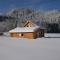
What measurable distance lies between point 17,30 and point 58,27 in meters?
29.4

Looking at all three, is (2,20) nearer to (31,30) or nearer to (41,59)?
(31,30)

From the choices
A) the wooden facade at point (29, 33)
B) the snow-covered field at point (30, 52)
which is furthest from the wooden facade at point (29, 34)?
the snow-covered field at point (30, 52)

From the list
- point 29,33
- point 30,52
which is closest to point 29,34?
point 29,33

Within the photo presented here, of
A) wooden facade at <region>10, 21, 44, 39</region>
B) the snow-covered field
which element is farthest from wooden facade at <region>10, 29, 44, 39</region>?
the snow-covered field

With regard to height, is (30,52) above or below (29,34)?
above

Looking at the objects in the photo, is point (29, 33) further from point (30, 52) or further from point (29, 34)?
point (30, 52)

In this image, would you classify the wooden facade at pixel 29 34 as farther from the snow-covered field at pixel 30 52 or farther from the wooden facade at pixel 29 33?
the snow-covered field at pixel 30 52

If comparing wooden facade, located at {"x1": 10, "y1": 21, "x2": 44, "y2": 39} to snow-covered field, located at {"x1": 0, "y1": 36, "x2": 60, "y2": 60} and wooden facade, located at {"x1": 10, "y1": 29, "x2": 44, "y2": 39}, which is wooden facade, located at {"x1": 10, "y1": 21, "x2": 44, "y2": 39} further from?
snow-covered field, located at {"x1": 0, "y1": 36, "x2": 60, "y2": 60}

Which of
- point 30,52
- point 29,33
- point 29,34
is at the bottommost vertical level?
point 29,34

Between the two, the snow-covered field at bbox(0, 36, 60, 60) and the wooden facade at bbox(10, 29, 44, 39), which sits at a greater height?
the snow-covered field at bbox(0, 36, 60, 60)

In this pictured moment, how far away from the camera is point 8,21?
5794 centimetres

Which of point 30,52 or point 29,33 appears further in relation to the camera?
point 29,33

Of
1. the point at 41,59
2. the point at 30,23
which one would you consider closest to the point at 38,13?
the point at 30,23

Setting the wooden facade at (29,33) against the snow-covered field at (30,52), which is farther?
the wooden facade at (29,33)
